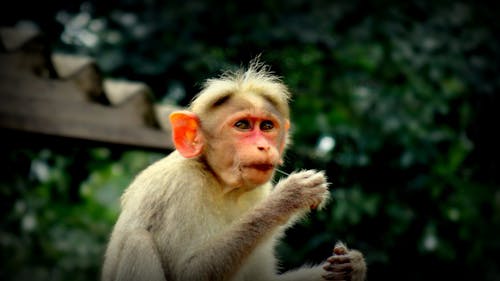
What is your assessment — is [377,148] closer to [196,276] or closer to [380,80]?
[380,80]

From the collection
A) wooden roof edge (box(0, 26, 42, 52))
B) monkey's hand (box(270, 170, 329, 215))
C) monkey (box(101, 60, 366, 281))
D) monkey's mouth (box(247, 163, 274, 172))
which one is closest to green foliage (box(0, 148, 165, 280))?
wooden roof edge (box(0, 26, 42, 52))

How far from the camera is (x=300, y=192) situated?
12.5ft

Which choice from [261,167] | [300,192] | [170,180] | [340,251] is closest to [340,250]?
[340,251]

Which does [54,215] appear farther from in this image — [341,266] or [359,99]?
[341,266]

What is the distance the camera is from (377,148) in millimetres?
7980

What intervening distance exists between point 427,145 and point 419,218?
3.49 feet

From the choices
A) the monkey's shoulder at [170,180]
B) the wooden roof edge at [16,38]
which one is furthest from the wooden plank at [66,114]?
the monkey's shoulder at [170,180]

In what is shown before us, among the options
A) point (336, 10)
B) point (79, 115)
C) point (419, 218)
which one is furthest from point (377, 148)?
point (79, 115)

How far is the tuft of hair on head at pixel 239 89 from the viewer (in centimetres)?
430

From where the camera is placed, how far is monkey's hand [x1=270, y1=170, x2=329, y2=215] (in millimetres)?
3812

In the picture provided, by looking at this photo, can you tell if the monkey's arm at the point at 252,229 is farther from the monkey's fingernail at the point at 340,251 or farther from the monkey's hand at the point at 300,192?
the monkey's fingernail at the point at 340,251

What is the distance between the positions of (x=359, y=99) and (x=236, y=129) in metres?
4.30

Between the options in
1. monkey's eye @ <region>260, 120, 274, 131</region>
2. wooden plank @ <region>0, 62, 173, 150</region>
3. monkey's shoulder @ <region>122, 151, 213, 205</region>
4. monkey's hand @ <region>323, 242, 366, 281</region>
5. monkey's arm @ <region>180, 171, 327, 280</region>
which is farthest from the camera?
wooden plank @ <region>0, 62, 173, 150</region>

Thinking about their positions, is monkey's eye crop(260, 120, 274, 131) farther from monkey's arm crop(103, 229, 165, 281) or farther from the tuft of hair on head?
monkey's arm crop(103, 229, 165, 281)
